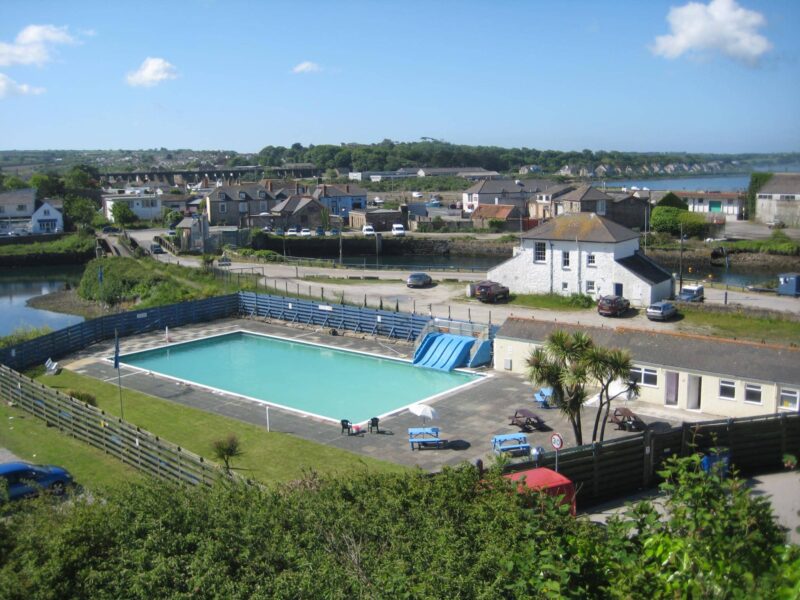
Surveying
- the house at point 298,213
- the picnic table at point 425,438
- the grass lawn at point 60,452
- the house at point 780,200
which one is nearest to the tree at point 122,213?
the house at point 298,213

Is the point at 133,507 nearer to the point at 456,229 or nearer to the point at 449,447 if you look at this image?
the point at 449,447

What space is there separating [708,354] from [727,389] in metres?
1.11

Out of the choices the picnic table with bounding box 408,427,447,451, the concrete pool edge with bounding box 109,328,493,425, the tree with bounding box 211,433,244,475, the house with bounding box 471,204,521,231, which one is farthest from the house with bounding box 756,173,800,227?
the tree with bounding box 211,433,244,475

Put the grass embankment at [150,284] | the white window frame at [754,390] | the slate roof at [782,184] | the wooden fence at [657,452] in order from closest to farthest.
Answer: the wooden fence at [657,452] < the white window frame at [754,390] < the grass embankment at [150,284] < the slate roof at [782,184]

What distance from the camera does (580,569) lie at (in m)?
6.88

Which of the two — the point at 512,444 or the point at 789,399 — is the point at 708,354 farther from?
the point at 512,444

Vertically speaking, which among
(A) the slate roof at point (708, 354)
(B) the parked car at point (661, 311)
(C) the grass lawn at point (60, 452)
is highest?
(A) the slate roof at point (708, 354)

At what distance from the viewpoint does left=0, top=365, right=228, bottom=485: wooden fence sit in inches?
626

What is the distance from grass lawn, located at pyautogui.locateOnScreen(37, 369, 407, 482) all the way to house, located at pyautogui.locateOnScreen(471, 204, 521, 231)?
57584mm

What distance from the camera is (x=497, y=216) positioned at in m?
79.4

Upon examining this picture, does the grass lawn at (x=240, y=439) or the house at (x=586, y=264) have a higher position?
the house at (x=586, y=264)

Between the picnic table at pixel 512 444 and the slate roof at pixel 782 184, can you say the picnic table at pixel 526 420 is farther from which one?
the slate roof at pixel 782 184

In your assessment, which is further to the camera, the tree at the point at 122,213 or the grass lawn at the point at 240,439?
the tree at the point at 122,213

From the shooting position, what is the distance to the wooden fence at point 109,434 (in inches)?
626
